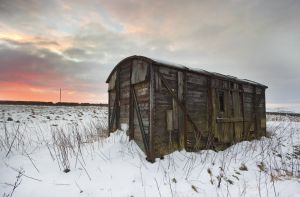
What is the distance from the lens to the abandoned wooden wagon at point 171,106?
24.1 feet

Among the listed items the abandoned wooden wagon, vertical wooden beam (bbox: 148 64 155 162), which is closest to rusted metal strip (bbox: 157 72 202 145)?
the abandoned wooden wagon

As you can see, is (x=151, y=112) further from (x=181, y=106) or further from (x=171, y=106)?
(x=181, y=106)

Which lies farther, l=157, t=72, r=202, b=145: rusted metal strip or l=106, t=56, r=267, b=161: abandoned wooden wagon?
l=157, t=72, r=202, b=145: rusted metal strip

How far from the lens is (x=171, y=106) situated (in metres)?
7.77

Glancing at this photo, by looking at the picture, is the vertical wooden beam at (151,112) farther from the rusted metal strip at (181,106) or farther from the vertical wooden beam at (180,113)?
the vertical wooden beam at (180,113)

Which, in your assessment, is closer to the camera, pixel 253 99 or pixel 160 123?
pixel 160 123

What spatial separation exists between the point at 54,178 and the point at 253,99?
34.6 ft

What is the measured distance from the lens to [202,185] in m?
5.74

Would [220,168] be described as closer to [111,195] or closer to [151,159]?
[151,159]

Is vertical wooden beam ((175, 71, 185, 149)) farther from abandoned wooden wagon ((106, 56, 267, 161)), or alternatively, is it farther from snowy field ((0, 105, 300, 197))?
snowy field ((0, 105, 300, 197))

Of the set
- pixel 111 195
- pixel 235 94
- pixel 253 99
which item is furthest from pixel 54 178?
pixel 253 99

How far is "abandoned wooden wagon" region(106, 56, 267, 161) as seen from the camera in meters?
7.35

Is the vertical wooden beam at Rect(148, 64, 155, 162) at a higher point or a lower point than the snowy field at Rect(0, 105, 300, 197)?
higher

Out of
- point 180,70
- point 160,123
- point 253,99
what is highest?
point 180,70
